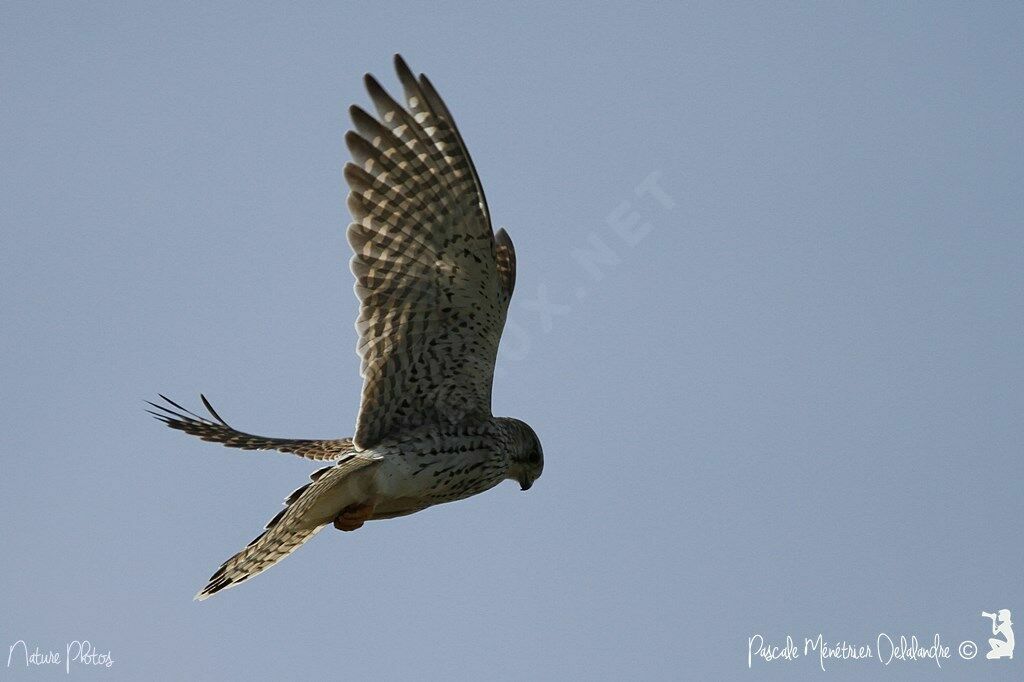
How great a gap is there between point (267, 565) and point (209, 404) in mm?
1602

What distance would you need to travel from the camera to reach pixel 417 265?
9.31 meters

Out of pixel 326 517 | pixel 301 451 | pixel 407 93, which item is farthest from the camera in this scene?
pixel 301 451

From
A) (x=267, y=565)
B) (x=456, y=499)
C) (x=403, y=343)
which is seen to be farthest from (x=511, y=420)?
(x=267, y=565)

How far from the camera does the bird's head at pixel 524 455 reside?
1074 centimetres

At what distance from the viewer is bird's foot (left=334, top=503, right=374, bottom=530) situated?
9691 millimetres

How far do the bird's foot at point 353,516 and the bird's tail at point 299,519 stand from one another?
0.07 m

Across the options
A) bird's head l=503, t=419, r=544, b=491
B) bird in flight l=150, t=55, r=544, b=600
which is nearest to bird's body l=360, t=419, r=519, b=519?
bird in flight l=150, t=55, r=544, b=600

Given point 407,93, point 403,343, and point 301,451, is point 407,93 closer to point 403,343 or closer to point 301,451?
point 403,343

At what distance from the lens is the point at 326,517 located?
9.73 meters

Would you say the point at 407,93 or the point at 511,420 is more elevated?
the point at 407,93

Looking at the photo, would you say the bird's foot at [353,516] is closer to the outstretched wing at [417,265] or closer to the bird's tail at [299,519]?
the bird's tail at [299,519]

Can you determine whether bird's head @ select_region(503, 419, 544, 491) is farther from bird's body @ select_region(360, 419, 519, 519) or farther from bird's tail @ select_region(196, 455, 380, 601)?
bird's tail @ select_region(196, 455, 380, 601)

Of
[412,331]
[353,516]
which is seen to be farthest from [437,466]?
[412,331]

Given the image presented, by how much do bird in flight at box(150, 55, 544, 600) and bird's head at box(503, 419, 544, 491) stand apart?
431 millimetres
